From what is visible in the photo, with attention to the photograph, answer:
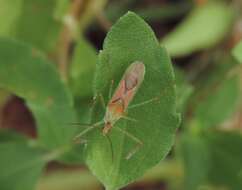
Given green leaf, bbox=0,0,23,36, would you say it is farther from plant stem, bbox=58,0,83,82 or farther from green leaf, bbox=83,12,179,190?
green leaf, bbox=83,12,179,190

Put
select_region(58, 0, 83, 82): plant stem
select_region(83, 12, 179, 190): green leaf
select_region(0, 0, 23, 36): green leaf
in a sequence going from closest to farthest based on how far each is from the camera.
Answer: select_region(83, 12, 179, 190): green leaf
select_region(0, 0, 23, 36): green leaf
select_region(58, 0, 83, 82): plant stem

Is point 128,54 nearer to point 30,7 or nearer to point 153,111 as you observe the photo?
point 153,111

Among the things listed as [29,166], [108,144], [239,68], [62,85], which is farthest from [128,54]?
[239,68]

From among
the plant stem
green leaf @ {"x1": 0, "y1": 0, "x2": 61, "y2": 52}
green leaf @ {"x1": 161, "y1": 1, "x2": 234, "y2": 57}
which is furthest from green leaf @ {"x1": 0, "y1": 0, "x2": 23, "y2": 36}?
green leaf @ {"x1": 161, "y1": 1, "x2": 234, "y2": 57}

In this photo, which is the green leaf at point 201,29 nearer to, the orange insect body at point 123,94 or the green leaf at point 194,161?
the green leaf at point 194,161

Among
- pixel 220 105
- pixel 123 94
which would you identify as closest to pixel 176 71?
pixel 220 105

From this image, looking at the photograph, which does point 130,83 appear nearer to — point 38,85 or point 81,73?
point 38,85
